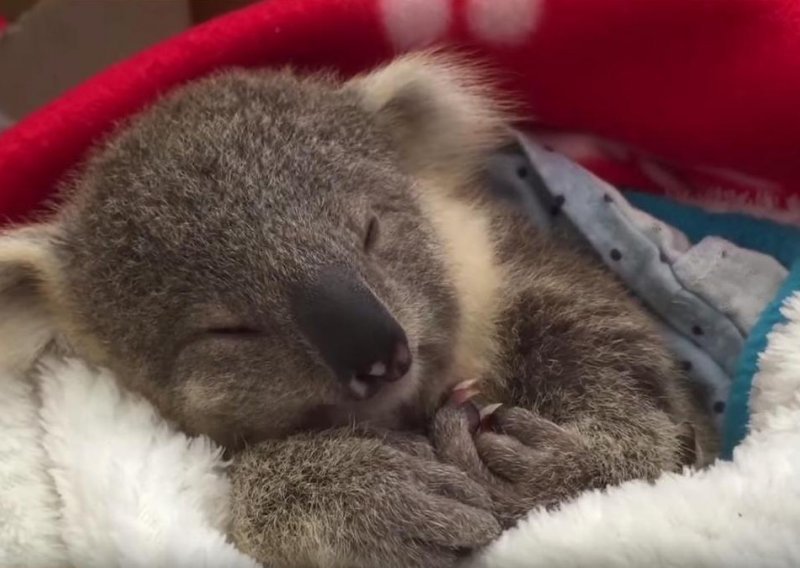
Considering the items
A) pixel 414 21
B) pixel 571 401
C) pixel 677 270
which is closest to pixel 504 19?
pixel 414 21

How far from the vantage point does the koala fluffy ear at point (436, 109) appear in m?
1.63

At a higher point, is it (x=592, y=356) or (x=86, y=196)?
(x=86, y=196)

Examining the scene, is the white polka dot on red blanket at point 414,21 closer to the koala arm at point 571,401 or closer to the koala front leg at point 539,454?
the koala arm at point 571,401

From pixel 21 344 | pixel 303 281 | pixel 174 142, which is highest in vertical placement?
pixel 174 142

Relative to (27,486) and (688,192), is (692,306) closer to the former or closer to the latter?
(688,192)

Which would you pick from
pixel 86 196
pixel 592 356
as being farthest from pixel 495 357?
pixel 86 196

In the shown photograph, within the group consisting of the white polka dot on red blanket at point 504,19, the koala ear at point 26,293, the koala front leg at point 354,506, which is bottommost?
the koala front leg at point 354,506

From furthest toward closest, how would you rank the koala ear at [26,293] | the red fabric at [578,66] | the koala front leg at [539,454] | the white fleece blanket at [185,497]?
1. the red fabric at [578,66]
2. the koala ear at [26,293]
3. the koala front leg at [539,454]
4. the white fleece blanket at [185,497]

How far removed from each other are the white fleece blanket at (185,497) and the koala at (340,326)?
0.05m

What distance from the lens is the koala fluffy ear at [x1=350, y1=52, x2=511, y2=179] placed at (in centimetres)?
163

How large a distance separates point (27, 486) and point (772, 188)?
127 centimetres

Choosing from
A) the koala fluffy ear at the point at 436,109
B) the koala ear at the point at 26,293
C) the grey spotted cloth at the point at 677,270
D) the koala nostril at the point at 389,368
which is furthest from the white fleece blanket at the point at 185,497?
the koala fluffy ear at the point at 436,109

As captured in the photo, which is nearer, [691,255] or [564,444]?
[564,444]

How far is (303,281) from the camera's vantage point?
1255 mm
